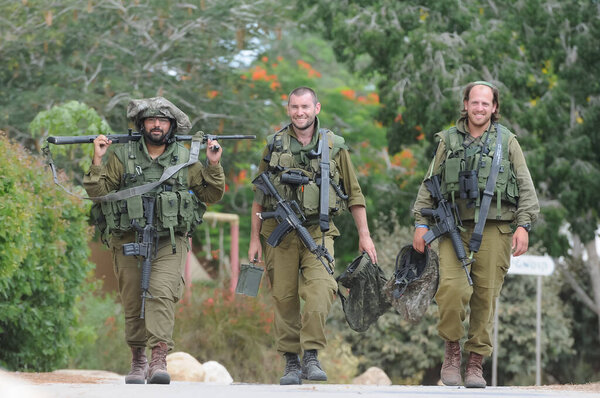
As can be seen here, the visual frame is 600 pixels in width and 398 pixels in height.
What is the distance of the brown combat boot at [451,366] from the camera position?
8742 millimetres

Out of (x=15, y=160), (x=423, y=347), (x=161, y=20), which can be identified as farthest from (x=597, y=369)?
(x=15, y=160)

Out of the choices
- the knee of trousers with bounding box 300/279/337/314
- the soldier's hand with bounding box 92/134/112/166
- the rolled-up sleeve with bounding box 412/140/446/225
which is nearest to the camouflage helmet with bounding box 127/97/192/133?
the soldier's hand with bounding box 92/134/112/166

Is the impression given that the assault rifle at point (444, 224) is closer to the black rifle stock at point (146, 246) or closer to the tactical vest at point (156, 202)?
the tactical vest at point (156, 202)

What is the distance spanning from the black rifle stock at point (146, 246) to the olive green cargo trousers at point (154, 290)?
0.05m

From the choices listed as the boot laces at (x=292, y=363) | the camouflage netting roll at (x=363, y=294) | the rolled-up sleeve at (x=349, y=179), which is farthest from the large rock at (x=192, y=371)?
the rolled-up sleeve at (x=349, y=179)

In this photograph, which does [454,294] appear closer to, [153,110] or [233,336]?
[153,110]

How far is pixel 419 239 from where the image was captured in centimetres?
900

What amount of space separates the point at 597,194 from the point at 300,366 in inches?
439

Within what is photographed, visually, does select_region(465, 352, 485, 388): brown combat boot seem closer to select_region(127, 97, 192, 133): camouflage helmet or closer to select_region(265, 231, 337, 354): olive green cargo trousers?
select_region(265, 231, 337, 354): olive green cargo trousers

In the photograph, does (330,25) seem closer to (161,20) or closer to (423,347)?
(161,20)

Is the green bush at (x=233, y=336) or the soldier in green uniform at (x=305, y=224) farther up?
the soldier in green uniform at (x=305, y=224)

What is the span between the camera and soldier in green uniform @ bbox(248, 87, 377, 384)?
28.8 ft

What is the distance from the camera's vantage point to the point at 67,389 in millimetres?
7355

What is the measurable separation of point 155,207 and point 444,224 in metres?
2.09
